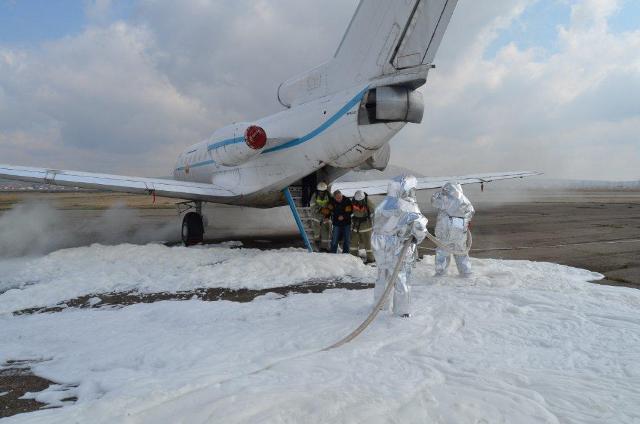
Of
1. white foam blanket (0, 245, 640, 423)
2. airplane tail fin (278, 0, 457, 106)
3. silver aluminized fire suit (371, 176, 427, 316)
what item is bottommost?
white foam blanket (0, 245, 640, 423)

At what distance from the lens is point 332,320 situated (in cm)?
487

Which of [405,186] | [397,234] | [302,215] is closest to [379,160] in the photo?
[302,215]

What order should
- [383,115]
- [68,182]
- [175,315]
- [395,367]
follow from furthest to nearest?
[68,182] → [383,115] → [175,315] → [395,367]

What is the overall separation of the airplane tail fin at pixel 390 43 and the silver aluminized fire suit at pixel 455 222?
244 cm

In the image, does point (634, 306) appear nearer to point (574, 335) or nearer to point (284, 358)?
point (574, 335)

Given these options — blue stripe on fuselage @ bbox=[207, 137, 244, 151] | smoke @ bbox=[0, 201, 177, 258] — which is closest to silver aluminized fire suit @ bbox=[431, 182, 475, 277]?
blue stripe on fuselage @ bbox=[207, 137, 244, 151]

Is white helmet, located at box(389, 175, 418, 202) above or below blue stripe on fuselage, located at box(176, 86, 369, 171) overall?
below

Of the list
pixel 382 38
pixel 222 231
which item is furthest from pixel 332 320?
pixel 222 231

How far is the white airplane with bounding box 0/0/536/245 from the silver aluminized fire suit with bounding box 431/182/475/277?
6.63 ft

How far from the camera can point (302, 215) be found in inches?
432

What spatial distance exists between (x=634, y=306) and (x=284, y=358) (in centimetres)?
417

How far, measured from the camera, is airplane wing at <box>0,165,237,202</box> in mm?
10723

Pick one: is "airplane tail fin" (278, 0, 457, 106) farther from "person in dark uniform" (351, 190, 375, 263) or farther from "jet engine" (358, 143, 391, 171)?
"person in dark uniform" (351, 190, 375, 263)

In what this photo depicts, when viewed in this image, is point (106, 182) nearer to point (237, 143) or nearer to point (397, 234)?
point (237, 143)
